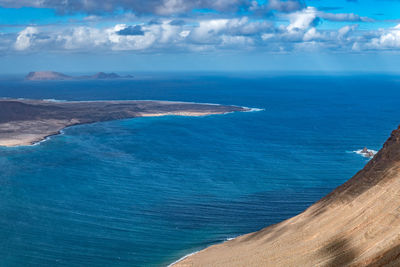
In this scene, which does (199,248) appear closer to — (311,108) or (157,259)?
(157,259)

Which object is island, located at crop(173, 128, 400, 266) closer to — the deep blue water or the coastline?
the deep blue water

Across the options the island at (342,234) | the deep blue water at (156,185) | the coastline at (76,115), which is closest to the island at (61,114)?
the coastline at (76,115)

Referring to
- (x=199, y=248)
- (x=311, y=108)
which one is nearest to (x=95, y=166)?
(x=199, y=248)

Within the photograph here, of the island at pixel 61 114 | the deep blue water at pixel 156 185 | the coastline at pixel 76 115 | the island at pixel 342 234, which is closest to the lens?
the island at pixel 342 234

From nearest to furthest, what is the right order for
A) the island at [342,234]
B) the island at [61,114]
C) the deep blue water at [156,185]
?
1. the island at [342,234]
2. the deep blue water at [156,185]
3. the island at [61,114]

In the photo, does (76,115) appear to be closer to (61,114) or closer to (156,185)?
(61,114)

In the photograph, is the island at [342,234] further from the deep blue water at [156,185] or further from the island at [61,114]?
the island at [61,114]

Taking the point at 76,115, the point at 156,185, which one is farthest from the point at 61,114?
the point at 156,185
